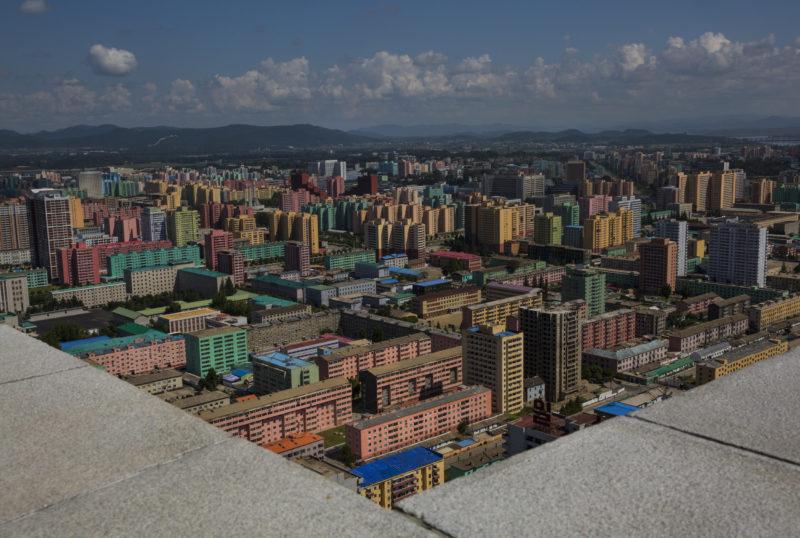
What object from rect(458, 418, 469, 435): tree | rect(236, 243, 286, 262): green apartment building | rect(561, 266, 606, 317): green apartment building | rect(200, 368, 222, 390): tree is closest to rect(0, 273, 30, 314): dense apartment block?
rect(236, 243, 286, 262): green apartment building

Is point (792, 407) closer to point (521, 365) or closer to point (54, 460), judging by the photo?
point (54, 460)

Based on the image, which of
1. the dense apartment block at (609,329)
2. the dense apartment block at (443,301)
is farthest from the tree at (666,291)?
the dense apartment block at (443,301)

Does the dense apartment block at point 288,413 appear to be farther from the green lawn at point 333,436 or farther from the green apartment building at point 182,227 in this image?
the green apartment building at point 182,227

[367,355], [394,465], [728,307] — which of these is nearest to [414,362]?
[367,355]

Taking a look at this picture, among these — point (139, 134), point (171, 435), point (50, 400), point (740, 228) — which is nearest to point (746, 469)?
point (171, 435)

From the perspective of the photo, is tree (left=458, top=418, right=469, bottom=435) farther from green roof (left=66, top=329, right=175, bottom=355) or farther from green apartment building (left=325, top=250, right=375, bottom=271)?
green apartment building (left=325, top=250, right=375, bottom=271)
